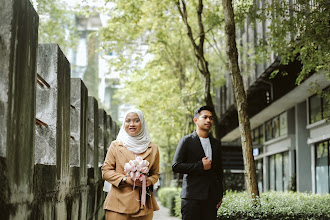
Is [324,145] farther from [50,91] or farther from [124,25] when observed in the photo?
[50,91]

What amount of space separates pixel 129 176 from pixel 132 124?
22.7 inches

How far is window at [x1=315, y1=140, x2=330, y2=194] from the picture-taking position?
1927 cm

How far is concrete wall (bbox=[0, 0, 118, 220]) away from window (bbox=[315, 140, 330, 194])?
1338cm

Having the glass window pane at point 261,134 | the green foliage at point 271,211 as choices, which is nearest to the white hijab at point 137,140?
the green foliage at point 271,211

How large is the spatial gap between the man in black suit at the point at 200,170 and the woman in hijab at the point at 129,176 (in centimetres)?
67

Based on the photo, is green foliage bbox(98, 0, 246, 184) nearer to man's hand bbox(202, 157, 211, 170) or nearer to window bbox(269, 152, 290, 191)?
window bbox(269, 152, 290, 191)

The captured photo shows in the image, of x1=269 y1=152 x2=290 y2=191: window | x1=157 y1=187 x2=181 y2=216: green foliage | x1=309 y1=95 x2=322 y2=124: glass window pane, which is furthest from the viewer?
x1=269 y1=152 x2=290 y2=191: window

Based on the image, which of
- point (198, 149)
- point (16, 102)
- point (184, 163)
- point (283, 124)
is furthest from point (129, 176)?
point (283, 124)

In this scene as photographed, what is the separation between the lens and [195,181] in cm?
636

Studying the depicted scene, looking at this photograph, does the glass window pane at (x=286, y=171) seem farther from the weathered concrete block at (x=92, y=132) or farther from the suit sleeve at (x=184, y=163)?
the suit sleeve at (x=184, y=163)

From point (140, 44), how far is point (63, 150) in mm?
16238

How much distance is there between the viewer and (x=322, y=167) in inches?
786

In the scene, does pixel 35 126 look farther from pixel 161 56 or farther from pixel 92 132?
pixel 161 56

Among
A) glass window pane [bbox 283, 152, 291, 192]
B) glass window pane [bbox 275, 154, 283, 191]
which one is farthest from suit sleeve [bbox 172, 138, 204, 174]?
glass window pane [bbox 275, 154, 283, 191]
